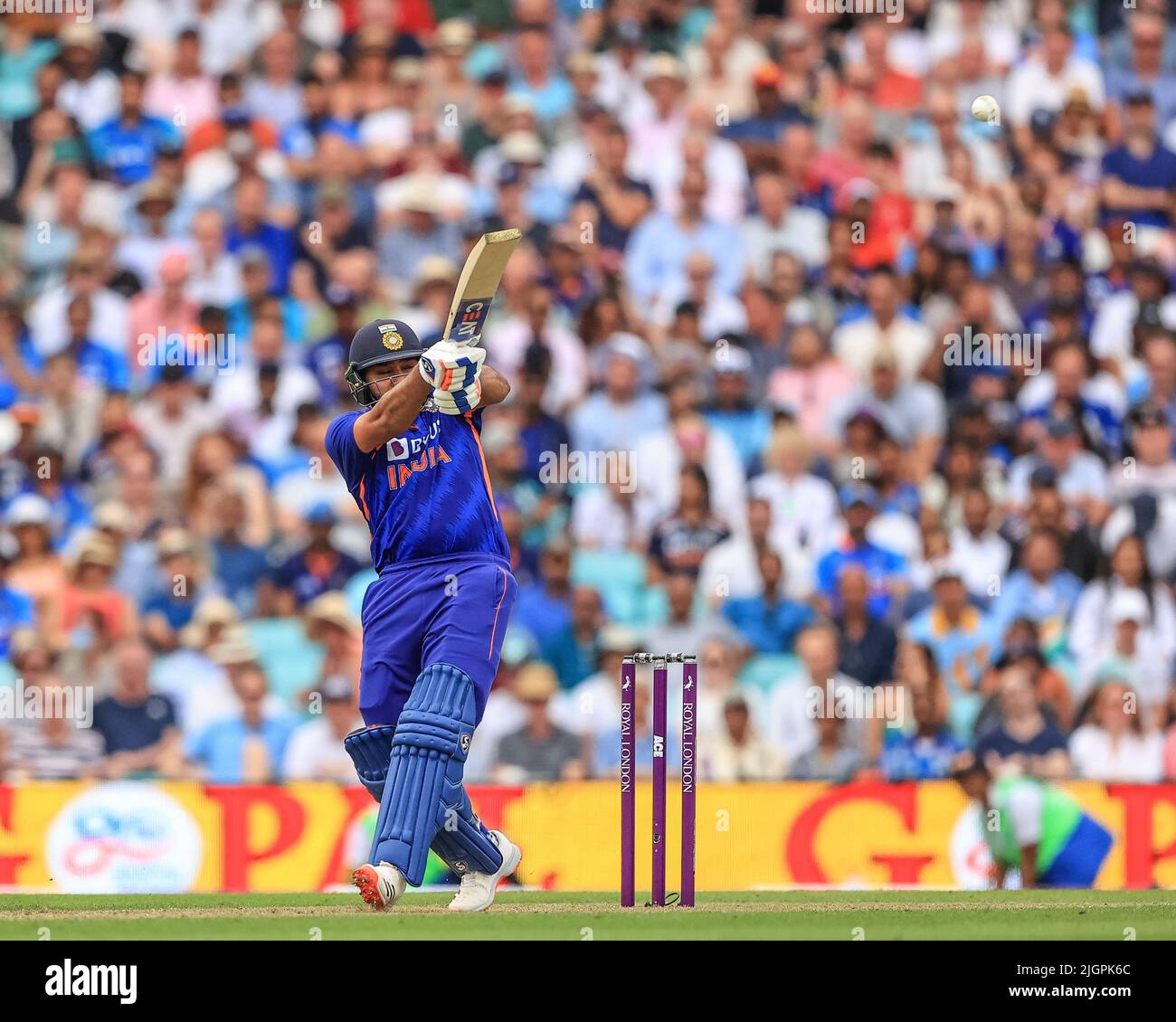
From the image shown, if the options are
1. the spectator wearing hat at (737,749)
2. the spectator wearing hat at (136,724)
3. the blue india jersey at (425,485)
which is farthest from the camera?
the spectator wearing hat at (136,724)

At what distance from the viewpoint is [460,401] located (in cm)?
947

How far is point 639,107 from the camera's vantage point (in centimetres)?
1767

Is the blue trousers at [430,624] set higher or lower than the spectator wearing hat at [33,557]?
lower

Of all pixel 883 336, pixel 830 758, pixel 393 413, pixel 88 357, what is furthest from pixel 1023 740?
pixel 88 357

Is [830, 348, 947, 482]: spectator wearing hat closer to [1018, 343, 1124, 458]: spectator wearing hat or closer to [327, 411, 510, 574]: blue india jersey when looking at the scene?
[1018, 343, 1124, 458]: spectator wearing hat

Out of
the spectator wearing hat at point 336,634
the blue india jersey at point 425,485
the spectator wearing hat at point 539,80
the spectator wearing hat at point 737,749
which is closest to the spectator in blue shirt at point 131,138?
the spectator wearing hat at point 539,80

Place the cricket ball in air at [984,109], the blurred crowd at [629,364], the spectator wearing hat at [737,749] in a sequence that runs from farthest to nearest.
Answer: the cricket ball in air at [984,109]
the blurred crowd at [629,364]
the spectator wearing hat at [737,749]

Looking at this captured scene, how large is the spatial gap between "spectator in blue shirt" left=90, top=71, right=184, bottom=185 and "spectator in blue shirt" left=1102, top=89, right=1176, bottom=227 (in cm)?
689

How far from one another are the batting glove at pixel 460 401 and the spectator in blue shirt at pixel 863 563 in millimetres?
5718

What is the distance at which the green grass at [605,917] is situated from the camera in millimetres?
Answer: 8680

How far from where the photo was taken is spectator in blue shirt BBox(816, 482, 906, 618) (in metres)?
14.9

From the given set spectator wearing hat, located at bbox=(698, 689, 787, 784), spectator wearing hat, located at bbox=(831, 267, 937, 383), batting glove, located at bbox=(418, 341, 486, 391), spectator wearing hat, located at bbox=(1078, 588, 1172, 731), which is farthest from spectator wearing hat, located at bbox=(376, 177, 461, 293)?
batting glove, located at bbox=(418, 341, 486, 391)

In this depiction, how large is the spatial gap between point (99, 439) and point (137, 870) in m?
3.86

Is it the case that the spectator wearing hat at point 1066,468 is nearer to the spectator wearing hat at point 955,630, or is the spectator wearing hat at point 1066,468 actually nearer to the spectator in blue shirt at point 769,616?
the spectator wearing hat at point 955,630
